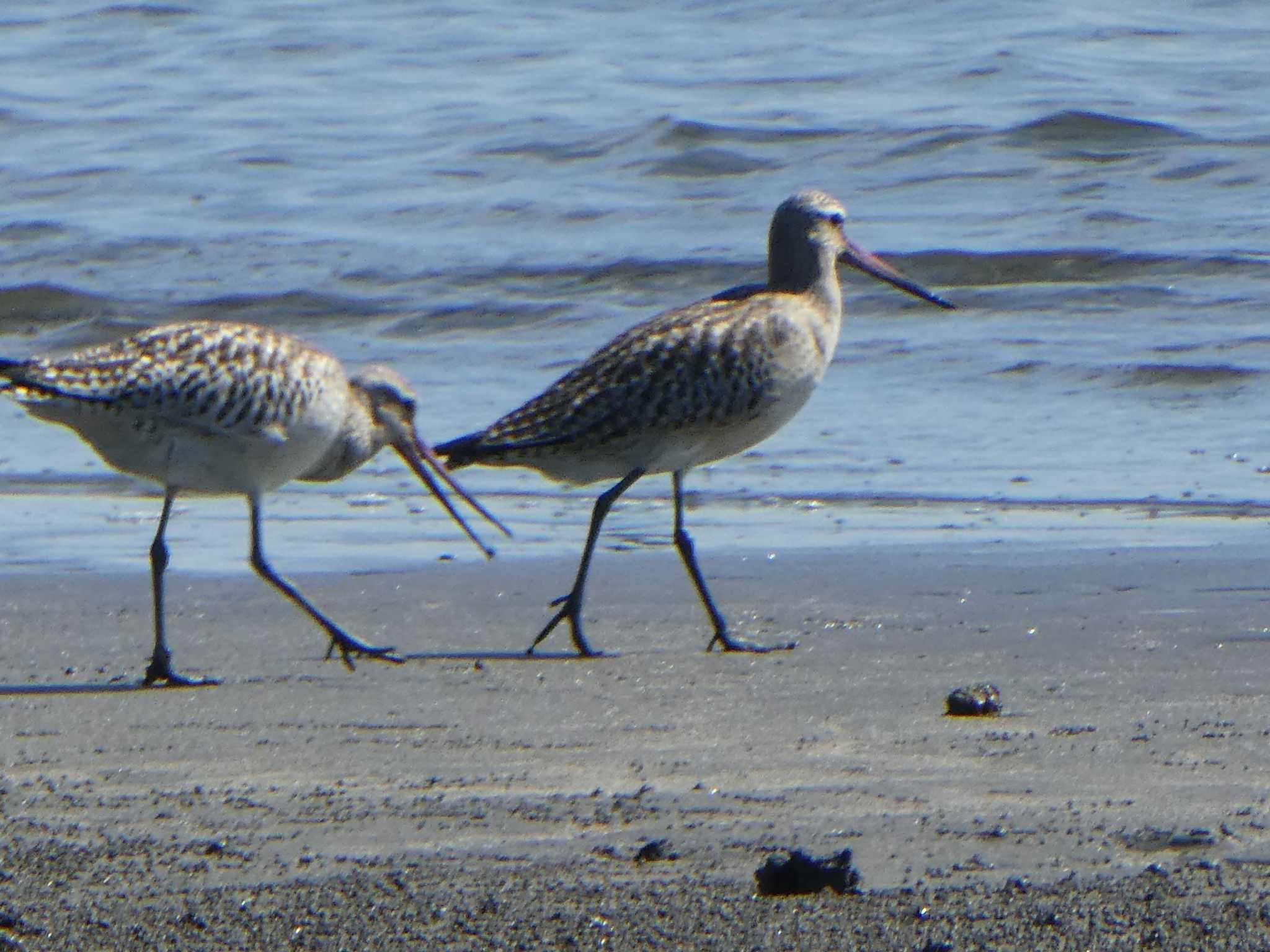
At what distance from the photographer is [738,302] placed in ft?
22.4

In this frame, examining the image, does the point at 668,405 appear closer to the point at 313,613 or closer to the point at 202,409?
the point at 313,613

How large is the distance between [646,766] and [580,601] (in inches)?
64.7

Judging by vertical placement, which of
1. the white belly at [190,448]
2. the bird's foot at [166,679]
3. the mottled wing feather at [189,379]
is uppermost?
the mottled wing feather at [189,379]

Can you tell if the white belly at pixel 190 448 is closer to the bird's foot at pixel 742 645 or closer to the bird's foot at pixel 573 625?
the bird's foot at pixel 573 625

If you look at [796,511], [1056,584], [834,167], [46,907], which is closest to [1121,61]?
[834,167]

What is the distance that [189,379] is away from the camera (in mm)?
5695

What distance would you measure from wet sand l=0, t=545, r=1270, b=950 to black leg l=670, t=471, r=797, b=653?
0.12m

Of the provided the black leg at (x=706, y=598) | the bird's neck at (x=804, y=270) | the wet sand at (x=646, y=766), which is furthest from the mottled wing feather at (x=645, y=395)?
the bird's neck at (x=804, y=270)

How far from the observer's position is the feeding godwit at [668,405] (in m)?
6.41

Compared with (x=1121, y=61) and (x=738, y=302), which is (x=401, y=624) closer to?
(x=738, y=302)

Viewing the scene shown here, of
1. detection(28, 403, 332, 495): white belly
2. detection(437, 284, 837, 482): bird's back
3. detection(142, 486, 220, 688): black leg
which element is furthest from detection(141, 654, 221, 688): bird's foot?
detection(437, 284, 837, 482): bird's back

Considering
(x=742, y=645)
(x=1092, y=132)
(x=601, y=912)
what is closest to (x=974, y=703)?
(x=742, y=645)

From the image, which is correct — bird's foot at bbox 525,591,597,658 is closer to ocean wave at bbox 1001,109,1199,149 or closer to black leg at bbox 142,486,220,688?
black leg at bbox 142,486,220,688

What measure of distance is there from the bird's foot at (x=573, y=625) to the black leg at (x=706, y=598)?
0.34 m
